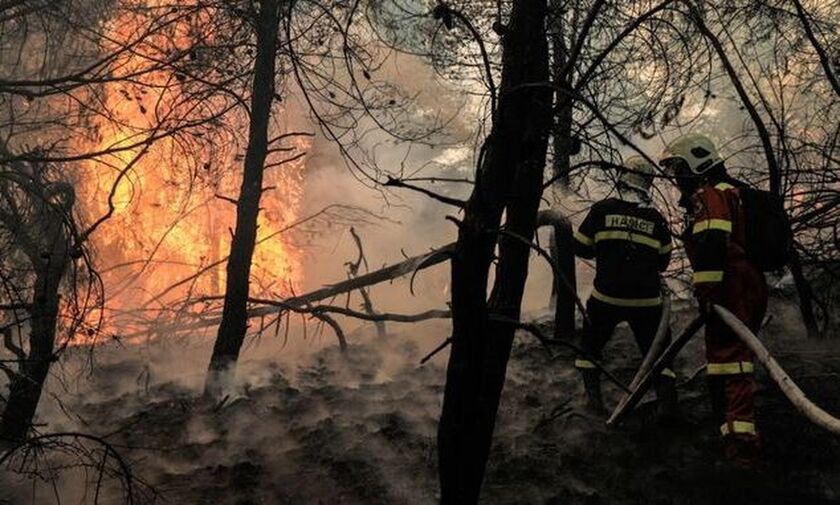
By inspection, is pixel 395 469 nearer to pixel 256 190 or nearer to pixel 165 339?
pixel 256 190

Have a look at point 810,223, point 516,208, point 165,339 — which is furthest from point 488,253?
point 165,339

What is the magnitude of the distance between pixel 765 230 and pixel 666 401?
4.28 ft

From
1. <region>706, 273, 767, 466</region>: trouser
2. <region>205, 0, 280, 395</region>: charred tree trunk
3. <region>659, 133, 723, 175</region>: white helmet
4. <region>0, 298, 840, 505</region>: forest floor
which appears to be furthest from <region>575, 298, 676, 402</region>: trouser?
<region>205, 0, 280, 395</region>: charred tree trunk

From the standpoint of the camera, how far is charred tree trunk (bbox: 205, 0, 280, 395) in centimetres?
648

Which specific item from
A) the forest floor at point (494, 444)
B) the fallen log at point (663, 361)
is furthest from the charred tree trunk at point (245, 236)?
the fallen log at point (663, 361)

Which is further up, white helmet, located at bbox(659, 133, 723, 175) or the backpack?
white helmet, located at bbox(659, 133, 723, 175)

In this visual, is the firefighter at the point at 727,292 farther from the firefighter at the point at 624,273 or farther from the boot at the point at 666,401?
the firefighter at the point at 624,273

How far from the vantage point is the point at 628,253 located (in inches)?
186

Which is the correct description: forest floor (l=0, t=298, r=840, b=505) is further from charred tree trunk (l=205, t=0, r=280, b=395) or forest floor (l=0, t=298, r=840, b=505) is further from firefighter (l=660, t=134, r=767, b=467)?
charred tree trunk (l=205, t=0, r=280, b=395)

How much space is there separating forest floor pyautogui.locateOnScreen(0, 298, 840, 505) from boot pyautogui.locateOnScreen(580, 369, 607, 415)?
0.49ft

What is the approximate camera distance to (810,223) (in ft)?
18.0

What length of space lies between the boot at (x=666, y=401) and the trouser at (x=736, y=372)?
0.31 meters

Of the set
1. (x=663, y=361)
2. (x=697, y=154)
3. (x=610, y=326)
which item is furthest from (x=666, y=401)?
(x=663, y=361)

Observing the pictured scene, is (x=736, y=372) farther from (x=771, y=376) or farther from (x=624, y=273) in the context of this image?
(x=771, y=376)
